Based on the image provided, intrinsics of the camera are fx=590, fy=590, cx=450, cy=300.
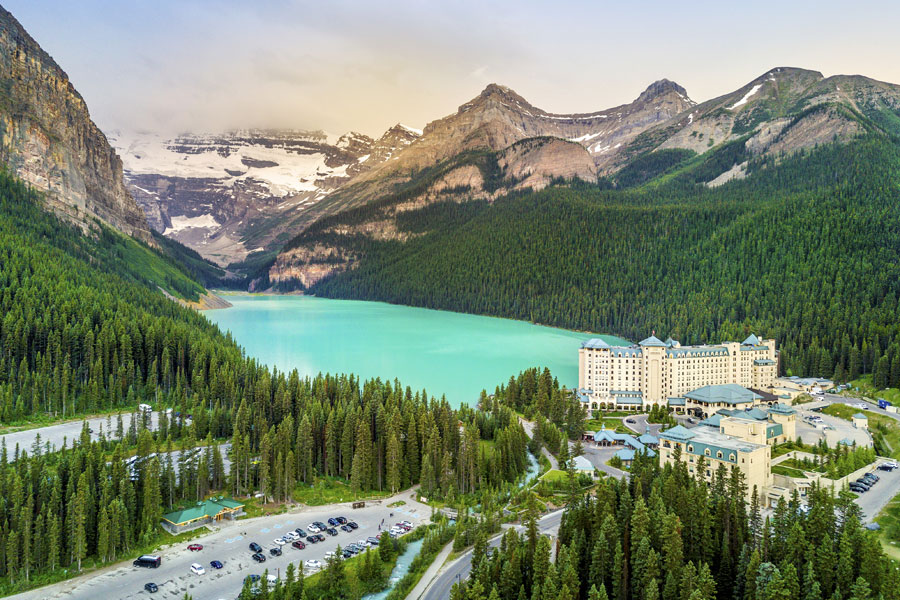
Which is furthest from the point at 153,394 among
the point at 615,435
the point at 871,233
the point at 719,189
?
the point at 719,189

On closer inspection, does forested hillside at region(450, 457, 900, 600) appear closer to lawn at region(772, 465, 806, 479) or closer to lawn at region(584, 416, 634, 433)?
lawn at region(772, 465, 806, 479)

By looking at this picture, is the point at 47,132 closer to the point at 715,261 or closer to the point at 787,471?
the point at 715,261

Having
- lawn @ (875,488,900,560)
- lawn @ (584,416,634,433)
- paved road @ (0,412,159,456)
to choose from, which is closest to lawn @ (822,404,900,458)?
lawn @ (875,488,900,560)

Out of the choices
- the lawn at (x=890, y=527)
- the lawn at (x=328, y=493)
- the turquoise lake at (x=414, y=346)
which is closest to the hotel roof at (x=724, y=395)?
the turquoise lake at (x=414, y=346)

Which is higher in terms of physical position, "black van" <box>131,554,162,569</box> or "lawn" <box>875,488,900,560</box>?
"lawn" <box>875,488,900,560</box>

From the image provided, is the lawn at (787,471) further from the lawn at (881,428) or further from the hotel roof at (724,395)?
the hotel roof at (724,395)

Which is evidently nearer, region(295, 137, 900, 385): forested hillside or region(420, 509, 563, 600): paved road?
region(420, 509, 563, 600): paved road
